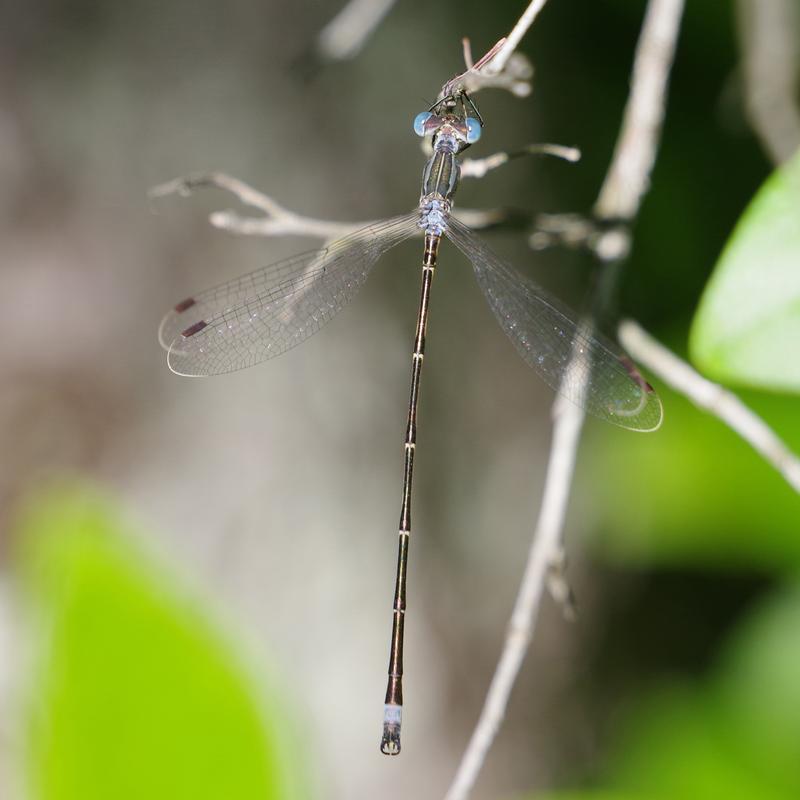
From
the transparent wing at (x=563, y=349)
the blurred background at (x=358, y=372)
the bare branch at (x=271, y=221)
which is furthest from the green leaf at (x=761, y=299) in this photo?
the blurred background at (x=358, y=372)

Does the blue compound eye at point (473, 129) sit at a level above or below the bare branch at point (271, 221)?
above

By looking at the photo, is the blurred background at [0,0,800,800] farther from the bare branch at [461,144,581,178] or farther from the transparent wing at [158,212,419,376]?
the bare branch at [461,144,581,178]

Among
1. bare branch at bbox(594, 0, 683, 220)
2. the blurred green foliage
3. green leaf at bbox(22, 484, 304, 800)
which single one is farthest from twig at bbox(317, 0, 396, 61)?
the blurred green foliage

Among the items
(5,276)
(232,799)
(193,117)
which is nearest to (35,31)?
(193,117)

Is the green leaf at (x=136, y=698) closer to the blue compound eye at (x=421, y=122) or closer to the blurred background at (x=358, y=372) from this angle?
the blue compound eye at (x=421, y=122)

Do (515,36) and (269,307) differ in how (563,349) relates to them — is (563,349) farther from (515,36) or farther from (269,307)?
(515,36)

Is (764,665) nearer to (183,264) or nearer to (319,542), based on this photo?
(319,542)
